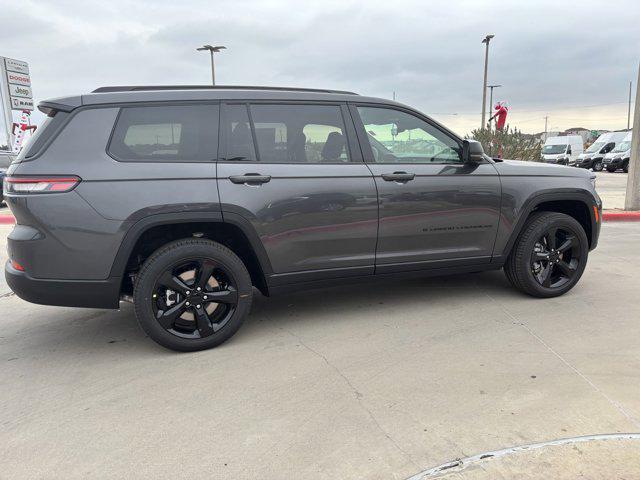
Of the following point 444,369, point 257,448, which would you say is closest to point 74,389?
point 257,448

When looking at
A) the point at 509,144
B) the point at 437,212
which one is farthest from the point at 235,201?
the point at 509,144

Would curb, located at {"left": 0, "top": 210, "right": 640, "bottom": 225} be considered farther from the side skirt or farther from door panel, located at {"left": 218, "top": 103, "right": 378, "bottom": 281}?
door panel, located at {"left": 218, "top": 103, "right": 378, "bottom": 281}

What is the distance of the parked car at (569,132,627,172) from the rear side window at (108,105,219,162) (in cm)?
3065

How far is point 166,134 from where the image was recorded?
340 centimetres

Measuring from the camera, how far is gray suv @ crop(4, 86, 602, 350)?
3164mm

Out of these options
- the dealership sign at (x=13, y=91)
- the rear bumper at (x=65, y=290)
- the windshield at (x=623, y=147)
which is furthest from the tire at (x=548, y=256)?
the windshield at (x=623, y=147)

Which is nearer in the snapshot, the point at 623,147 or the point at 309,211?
the point at 309,211

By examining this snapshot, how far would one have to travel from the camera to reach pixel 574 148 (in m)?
33.5

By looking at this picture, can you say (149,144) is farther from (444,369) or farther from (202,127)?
(444,369)

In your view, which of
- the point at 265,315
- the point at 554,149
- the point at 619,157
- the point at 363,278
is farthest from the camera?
the point at 554,149

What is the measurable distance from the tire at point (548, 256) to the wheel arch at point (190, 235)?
2381 mm

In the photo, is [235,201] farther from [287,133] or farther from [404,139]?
[404,139]

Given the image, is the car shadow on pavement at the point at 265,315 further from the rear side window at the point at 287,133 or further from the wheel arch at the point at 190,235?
the rear side window at the point at 287,133

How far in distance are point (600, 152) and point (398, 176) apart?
99.3 ft
